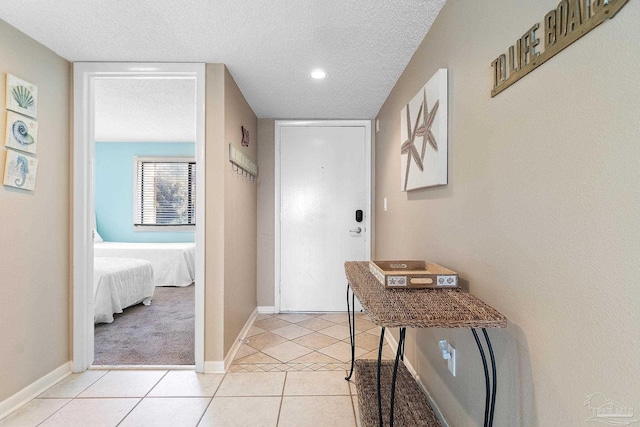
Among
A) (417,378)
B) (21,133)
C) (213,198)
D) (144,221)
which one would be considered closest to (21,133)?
(21,133)

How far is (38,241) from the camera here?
2.01 m

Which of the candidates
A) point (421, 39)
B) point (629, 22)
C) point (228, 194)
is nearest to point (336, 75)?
point (421, 39)

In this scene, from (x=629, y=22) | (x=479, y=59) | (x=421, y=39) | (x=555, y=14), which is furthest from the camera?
(x=421, y=39)

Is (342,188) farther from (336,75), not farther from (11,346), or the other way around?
(11,346)

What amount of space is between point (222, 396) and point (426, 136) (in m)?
1.96

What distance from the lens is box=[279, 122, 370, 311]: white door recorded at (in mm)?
3635

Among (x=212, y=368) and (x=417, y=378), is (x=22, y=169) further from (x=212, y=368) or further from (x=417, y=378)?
(x=417, y=378)

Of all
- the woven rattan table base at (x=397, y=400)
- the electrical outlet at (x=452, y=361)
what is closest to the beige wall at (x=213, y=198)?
the woven rattan table base at (x=397, y=400)

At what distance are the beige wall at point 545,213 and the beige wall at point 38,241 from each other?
2358 mm

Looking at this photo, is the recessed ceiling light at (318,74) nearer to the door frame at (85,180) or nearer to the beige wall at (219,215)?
the beige wall at (219,215)

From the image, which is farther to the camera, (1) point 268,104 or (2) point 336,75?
(1) point 268,104

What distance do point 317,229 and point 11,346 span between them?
2566 millimetres

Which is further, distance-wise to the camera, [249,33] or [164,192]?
[164,192]

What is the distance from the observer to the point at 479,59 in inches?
50.3
